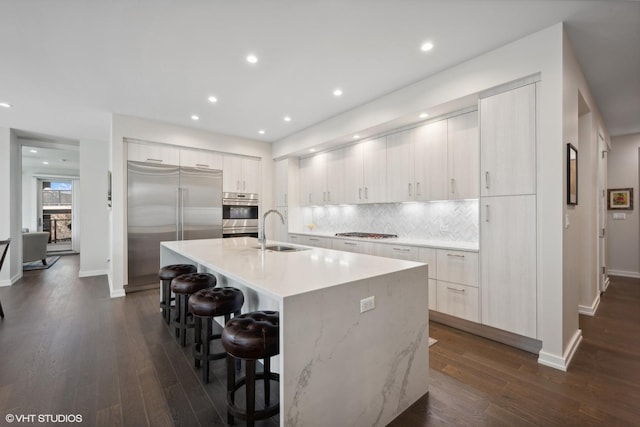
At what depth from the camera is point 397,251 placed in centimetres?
349


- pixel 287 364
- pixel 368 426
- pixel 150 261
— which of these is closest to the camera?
pixel 287 364

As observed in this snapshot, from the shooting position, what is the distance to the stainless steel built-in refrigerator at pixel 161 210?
439cm

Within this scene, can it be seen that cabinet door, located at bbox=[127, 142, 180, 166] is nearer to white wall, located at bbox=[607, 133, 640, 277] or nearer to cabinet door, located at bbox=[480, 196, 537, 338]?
cabinet door, located at bbox=[480, 196, 537, 338]

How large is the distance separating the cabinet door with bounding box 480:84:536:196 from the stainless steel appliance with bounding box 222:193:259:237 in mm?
4300

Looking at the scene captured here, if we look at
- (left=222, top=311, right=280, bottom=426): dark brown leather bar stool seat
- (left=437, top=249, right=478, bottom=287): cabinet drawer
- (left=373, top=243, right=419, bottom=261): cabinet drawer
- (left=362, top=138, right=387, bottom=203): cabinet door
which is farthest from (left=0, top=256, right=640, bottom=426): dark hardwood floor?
(left=362, top=138, right=387, bottom=203): cabinet door

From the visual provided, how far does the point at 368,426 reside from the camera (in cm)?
153

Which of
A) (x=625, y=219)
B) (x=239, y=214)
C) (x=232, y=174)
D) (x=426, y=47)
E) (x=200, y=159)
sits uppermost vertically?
(x=426, y=47)

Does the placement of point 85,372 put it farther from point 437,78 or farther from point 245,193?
point 437,78

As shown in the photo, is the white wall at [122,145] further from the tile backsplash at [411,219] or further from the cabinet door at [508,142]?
the cabinet door at [508,142]

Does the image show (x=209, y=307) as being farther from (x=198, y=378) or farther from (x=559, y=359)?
(x=559, y=359)

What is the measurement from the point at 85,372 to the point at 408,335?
248 cm

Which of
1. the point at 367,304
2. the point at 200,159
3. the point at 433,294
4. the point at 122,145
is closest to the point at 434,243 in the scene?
the point at 433,294

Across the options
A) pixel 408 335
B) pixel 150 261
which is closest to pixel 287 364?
pixel 408 335

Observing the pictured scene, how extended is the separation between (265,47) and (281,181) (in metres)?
3.39
